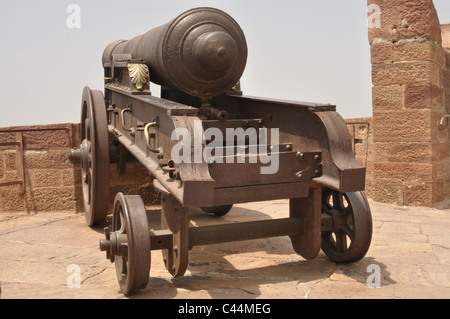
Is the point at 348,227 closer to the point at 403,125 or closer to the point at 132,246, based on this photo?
the point at 132,246

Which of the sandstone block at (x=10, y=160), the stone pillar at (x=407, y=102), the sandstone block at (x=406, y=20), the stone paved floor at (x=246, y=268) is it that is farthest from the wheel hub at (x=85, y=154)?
the sandstone block at (x=406, y=20)

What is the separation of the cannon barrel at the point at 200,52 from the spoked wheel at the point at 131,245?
1323 mm

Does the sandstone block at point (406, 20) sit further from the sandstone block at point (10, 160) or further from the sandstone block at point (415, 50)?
the sandstone block at point (10, 160)

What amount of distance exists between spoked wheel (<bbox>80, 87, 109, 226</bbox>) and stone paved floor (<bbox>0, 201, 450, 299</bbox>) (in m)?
0.26

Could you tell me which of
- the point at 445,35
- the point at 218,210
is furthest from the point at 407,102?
the point at 445,35

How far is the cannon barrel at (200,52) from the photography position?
4117mm

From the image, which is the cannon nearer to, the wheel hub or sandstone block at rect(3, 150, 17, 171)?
the wheel hub

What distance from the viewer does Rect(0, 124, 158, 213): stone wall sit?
645 centimetres

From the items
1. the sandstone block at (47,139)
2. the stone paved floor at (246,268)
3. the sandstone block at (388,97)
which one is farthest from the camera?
the sandstone block at (47,139)

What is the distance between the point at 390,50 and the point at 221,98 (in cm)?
241

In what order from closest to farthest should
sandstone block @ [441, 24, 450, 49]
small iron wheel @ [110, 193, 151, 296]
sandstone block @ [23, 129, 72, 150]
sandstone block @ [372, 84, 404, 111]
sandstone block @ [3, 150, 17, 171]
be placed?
small iron wheel @ [110, 193, 151, 296] → sandstone block @ [372, 84, 404, 111] → sandstone block @ [23, 129, 72, 150] → sandstone block @ [3, 150, 17, 171] → sandstone block @ [441, 24, 450, 49]

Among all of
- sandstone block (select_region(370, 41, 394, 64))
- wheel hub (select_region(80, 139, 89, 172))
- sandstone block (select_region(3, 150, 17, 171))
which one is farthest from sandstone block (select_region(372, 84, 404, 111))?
sandstone block (select_region(3, 150, 17, 171))

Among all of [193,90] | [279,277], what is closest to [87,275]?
[279,277]

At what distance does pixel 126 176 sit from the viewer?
256 inches
